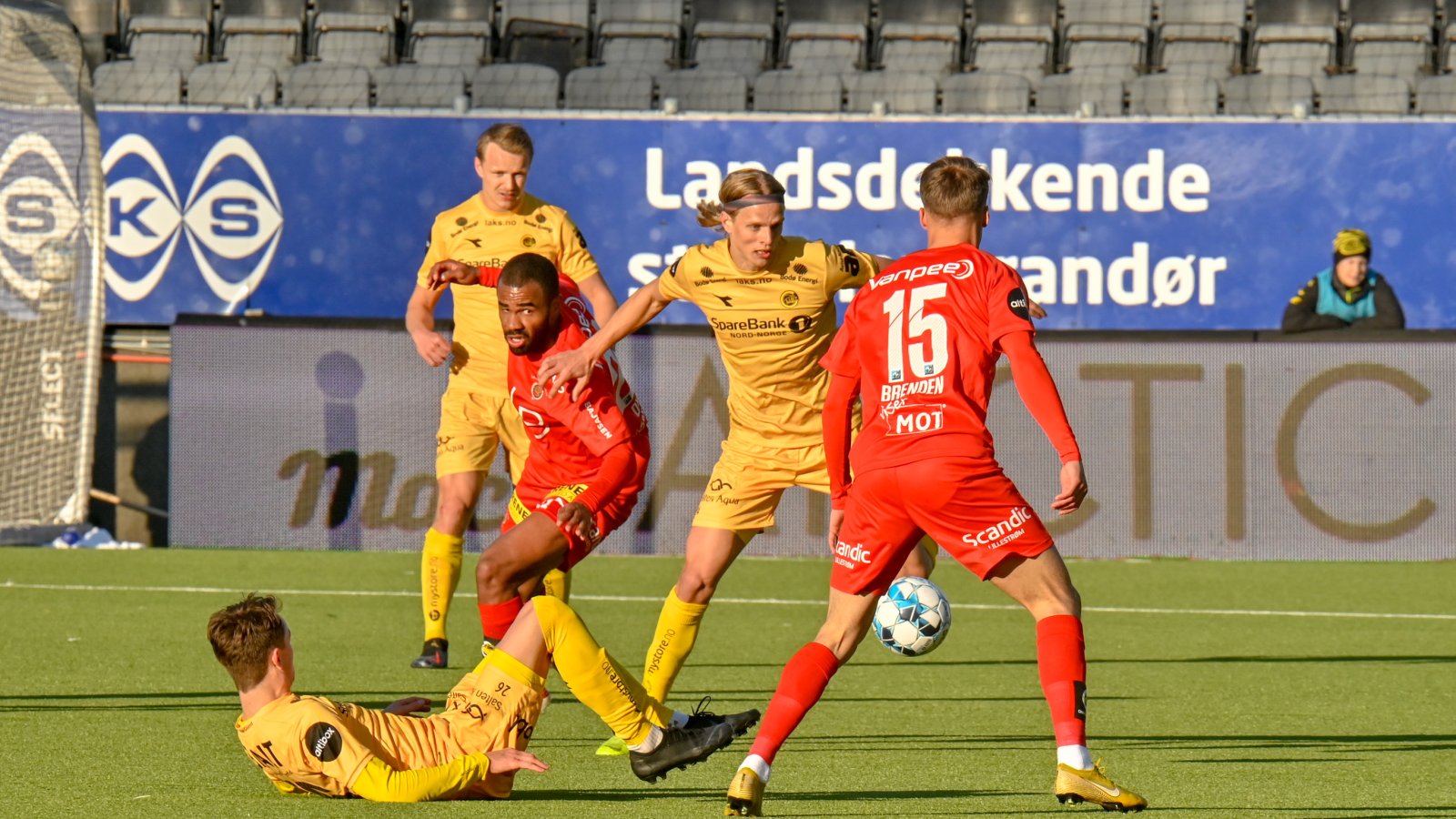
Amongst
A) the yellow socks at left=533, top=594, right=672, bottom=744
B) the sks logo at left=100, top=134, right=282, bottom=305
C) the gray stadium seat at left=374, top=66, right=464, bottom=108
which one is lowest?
the yellow socks at left=533, top=594, right=672, bottom=744

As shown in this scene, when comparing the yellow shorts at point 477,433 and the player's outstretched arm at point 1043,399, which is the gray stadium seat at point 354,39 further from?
the player's outstretched arm at point 1043,399

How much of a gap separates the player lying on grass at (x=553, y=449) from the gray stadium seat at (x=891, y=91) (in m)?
11.1

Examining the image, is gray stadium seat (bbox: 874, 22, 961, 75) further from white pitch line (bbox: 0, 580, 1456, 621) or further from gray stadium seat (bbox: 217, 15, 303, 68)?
white pitch line (bbox: 0, 580, 1456, 621)

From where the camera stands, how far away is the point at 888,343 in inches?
221

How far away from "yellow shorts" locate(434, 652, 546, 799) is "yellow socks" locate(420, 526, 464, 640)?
11.0 feet

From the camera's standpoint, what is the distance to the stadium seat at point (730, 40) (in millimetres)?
18609

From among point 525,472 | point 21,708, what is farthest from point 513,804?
point 21,708

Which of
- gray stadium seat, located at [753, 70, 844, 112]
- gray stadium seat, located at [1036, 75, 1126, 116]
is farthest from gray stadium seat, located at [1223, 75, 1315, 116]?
gray stadium seat, located at [753, 70, 844, 112]

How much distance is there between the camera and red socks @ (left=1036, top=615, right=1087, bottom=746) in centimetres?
536

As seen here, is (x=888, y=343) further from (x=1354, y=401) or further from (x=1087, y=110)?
(x=1087, y=110)

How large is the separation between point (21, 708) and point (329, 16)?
1262 centimetres

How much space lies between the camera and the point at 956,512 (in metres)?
→ 5.45

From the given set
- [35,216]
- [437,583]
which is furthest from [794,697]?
[35,216]

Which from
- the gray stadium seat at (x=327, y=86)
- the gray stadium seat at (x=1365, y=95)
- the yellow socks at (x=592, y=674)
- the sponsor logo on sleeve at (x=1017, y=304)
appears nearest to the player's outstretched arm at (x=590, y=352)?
the yellow socks at (x=592, y=674)
